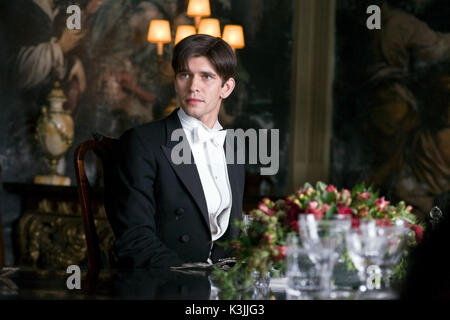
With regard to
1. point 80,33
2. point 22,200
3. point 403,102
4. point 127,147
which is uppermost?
point 80,33

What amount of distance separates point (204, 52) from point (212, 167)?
1.58 ft

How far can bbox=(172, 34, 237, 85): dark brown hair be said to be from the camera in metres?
3.00

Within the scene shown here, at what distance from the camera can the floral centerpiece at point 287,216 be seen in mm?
2004

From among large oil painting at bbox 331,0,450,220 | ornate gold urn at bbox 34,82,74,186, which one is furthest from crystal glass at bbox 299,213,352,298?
ornate gold urn at bbox 34,82,74,186

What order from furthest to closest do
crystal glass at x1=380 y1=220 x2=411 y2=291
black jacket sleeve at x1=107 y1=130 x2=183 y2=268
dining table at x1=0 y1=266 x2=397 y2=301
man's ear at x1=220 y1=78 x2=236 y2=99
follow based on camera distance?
man's ear at x1=220 y1=78 x2=236 y2=99, black jacket sleeve at x1=107 y1=130 x2=183 y2=268, crystal glass at x1=380 y1=220 x2=411 y2=291, dining table at x1=0 y1=266 x2=397 y2=301

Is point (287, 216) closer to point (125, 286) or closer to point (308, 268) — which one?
point (308, 268)

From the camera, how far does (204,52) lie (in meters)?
3.02

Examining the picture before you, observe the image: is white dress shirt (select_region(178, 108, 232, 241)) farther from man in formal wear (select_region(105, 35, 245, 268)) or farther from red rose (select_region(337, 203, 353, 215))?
red rose (select_region(337, 203, 353, 215))

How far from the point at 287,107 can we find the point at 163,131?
5.44 metres

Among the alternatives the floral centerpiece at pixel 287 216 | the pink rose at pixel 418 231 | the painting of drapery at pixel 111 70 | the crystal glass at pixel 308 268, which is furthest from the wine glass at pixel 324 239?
the painting of drapery at pixel 111 70

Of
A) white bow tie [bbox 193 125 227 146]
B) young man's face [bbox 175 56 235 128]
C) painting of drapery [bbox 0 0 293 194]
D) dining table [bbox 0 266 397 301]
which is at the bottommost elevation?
dining table [bbox 0 266 397 301]

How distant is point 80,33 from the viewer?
25.5 ft
